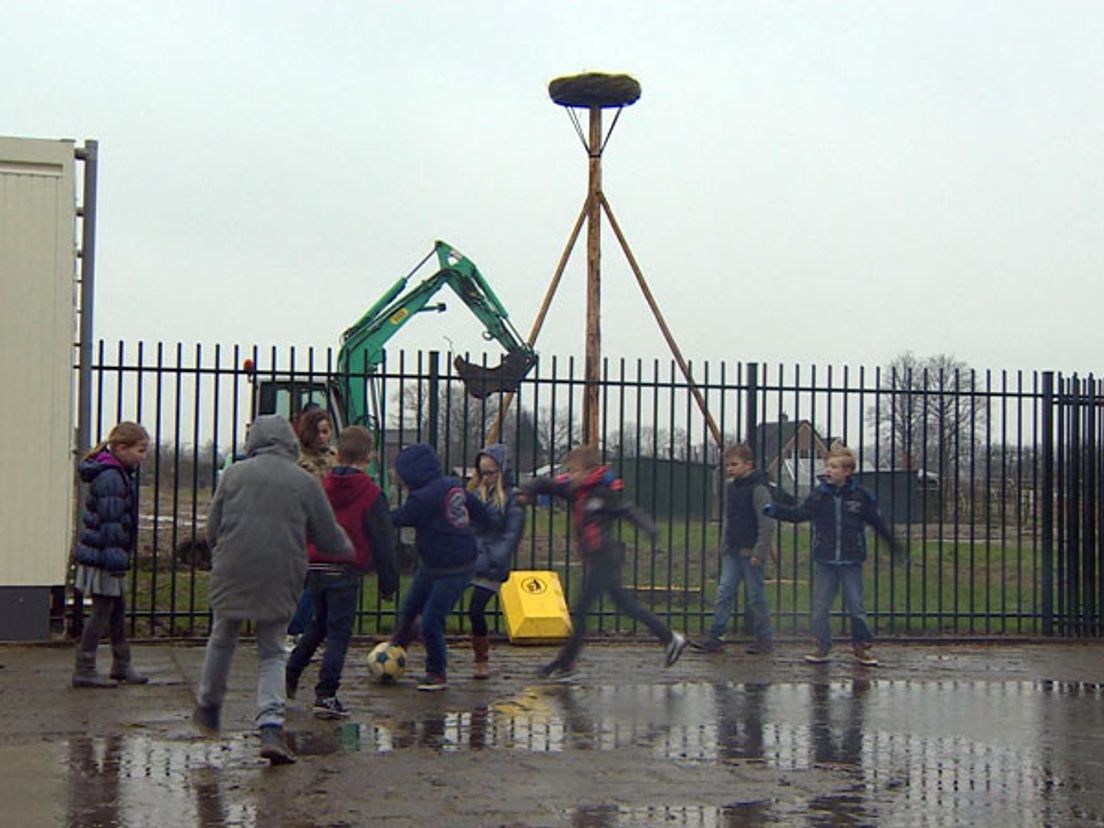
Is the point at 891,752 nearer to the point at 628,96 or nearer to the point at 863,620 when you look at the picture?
the point at 863,620

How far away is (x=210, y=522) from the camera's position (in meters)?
6.84

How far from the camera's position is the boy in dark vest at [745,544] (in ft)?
36.6

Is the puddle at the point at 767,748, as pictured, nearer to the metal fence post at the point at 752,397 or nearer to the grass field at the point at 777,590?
the grass field at the point at 777,590

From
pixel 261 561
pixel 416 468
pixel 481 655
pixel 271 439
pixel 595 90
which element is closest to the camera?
pixel 261 561

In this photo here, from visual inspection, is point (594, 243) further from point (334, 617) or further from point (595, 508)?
point (334, 617)

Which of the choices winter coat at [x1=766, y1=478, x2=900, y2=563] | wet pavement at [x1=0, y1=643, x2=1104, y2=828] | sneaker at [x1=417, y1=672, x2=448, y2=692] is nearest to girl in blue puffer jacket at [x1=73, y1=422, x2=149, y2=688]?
wet pavement at [x1=0, y1=643, x2=1104, y2=828]

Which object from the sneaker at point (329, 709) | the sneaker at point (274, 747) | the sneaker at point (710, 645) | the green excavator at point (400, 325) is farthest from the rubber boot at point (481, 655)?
the green excavator at point (400, 325)

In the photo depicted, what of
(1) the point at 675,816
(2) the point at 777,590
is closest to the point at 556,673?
(2) the point at 777,590

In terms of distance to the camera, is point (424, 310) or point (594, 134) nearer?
point (424, 310)

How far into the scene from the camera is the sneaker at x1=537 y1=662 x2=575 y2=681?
9453mm

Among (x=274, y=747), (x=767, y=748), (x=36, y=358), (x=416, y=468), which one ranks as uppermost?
(x=36, y=358)

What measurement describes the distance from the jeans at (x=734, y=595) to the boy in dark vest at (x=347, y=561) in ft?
12.9

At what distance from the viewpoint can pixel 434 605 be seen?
882 cm

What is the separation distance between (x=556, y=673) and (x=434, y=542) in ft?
4.51
